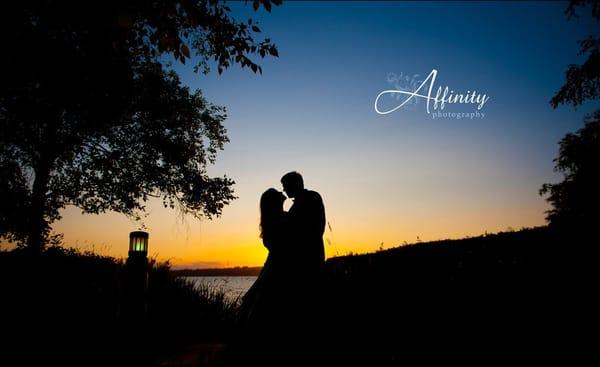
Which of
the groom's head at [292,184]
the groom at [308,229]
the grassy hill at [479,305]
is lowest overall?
the grassy hill at [479,305]

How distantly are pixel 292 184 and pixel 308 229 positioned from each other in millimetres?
577

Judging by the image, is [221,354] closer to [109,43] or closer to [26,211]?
[109,43]

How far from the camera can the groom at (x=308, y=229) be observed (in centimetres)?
387

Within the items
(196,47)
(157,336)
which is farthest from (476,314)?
(196,47)

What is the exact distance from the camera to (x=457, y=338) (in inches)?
217

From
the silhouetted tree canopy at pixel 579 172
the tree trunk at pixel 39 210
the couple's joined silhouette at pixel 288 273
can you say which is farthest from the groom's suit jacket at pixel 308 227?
the silhouetted tree canopy at pixel 579 172

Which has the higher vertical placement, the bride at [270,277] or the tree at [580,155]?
the tree at [580,155]

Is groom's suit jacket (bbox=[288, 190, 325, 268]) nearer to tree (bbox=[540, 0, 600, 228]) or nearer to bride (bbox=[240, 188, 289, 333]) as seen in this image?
bride (bbox=[240, 188, 289, 333])

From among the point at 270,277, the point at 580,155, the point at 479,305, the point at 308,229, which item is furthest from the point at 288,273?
the point at 580,155

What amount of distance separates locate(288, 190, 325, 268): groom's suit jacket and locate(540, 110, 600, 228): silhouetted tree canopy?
73.0 feet

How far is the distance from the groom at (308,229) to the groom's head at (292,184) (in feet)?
0.10

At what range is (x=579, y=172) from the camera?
25484mm

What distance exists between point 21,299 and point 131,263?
1.76 metres

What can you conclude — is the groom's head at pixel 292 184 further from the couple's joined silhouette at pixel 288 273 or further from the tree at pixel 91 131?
the tree at pixel 91 131
